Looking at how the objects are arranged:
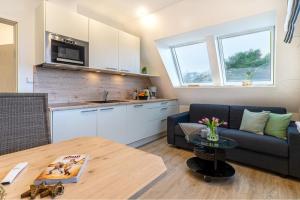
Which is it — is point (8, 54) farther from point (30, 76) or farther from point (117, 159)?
point (117, 159)

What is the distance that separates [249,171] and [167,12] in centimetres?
286

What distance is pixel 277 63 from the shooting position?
2.68 m

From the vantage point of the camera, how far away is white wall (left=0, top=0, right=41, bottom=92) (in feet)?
7.43

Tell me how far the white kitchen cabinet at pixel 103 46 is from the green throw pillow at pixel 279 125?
8.99 feet

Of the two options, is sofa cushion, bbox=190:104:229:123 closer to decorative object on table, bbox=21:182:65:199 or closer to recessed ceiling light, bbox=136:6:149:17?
recessed ceiling light, bbox=136:6:149:17

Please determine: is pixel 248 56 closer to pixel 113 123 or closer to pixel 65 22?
pixel 113 123

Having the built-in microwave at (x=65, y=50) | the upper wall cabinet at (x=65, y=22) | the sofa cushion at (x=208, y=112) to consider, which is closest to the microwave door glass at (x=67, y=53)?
the built-in microwave at (x=65, y=50)

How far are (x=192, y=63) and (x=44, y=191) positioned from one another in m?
3.87

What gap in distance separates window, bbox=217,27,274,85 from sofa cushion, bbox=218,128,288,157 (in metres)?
1.33

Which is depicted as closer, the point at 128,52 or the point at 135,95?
the point at 128,52

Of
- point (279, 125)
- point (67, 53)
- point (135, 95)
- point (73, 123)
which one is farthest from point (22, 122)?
point (279, 125)

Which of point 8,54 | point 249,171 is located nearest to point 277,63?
point 249,171

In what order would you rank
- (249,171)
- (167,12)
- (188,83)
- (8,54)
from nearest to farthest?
1. (249,171)
2. (8,54)
3. (167,12)
4. (188,83)

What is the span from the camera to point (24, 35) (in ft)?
7.74
